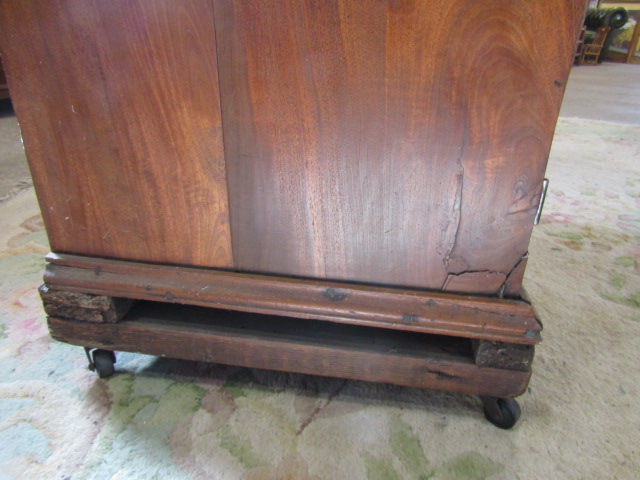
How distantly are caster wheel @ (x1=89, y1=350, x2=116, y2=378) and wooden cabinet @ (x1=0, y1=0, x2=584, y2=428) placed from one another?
5.1 inches

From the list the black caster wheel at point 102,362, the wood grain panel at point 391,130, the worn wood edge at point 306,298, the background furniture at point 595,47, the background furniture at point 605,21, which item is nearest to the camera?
the wood grain panel at point 391,130

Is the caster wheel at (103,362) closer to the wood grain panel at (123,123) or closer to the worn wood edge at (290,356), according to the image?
the worn wood edge at (290,356)

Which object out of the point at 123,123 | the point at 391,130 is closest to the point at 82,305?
the point at 123,123

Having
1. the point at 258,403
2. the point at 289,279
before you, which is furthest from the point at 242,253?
the point at 258,403

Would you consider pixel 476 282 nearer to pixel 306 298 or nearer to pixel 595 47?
pixel 306 298

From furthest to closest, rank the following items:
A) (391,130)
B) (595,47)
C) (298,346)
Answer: (595,47)
(298,346)
(391,130)

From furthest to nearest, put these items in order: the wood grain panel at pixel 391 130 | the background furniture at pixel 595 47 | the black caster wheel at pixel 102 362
→ 1. the background furniture at pixel 595 47
2. the black caster wheel at pixel 102 362
3. the wood grain panel at pixel 391 130

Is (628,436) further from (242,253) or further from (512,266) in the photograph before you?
(242,253)

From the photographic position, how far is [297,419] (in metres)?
0.67

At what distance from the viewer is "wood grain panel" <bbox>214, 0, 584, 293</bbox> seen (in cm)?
49

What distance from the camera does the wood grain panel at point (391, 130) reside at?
0.49 metres

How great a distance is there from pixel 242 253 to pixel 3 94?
8.38 feet

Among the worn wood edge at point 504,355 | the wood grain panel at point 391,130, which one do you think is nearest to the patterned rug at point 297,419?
the worn wood edge at point 504,355

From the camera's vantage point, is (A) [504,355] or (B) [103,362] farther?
(B) [103,362]
